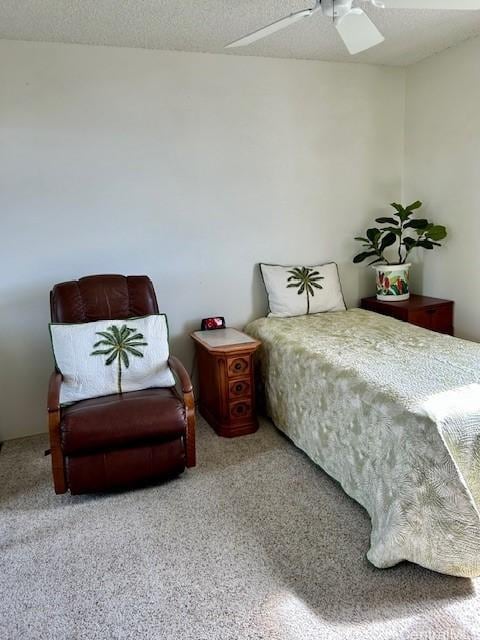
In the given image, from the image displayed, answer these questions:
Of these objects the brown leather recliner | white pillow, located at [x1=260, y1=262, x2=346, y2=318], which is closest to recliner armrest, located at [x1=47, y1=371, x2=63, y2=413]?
the brown leather recliner

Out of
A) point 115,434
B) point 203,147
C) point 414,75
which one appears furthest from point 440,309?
point 115,434

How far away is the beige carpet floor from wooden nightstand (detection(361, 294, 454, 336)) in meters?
1.41

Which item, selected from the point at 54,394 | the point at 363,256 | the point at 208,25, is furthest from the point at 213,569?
the point at 208,25

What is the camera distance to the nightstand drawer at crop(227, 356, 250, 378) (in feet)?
10.1

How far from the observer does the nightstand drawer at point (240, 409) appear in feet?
10.4

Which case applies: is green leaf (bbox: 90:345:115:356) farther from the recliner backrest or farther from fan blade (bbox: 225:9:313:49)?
fan blade (bbox: 225:9:313:49)

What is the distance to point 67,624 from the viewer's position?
1728mm

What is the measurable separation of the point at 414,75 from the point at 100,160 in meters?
2.54

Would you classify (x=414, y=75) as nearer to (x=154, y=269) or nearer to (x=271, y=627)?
(x=154, y=269)

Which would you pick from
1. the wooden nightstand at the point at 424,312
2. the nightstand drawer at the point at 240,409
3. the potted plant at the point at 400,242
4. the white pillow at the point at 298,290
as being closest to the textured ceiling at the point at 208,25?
the potted plant at the point at 400,242

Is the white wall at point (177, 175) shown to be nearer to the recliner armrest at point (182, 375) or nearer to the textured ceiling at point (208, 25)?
the textured ceiling at point (208, 25)

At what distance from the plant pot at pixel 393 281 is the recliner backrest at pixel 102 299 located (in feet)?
5.87

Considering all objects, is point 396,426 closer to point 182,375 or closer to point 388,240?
point 182,375

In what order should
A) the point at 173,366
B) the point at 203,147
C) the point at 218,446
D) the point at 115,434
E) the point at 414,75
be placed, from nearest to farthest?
the point at 115,434, the point at 173,366, the point at 218,446, the point at 203,147, the point at 414,75
